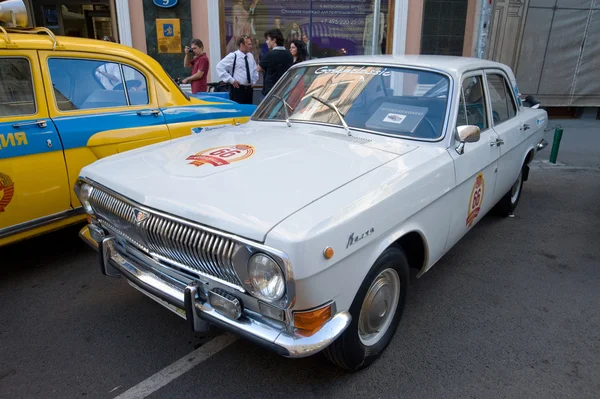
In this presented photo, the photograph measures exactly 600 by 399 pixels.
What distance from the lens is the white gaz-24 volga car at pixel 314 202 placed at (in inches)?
80.4

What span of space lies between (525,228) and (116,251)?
163 inches

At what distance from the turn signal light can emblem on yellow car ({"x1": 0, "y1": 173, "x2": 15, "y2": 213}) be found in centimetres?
261

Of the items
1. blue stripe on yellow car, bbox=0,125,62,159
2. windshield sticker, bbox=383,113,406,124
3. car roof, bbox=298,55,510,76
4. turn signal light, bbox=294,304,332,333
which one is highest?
car roof, bbox=298,55,510,76

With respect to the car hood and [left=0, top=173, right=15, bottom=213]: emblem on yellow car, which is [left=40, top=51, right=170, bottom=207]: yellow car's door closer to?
[left=0, top=173, right=15, bottom=213]: emblem on yellow car

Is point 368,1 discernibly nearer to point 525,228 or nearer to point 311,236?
point 525,228

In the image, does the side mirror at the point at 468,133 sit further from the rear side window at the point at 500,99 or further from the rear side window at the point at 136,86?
the rear side window at the point at 136,86

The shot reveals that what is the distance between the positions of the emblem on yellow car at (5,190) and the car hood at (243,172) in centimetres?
92

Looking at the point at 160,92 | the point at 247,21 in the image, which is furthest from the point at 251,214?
the point at 247,21

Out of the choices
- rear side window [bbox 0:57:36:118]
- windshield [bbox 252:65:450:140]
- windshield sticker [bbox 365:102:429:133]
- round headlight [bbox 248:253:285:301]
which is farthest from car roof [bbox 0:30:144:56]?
round headlight [bbox 248:253:285:301]

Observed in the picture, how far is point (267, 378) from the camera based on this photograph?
103 inches

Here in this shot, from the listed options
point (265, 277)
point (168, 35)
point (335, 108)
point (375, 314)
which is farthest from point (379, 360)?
point (168, 35)

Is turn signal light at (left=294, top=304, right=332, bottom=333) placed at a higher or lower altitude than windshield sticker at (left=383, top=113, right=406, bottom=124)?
lower

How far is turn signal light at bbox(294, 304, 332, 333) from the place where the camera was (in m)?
2.05

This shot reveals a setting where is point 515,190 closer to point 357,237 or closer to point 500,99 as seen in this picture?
point 500,99
